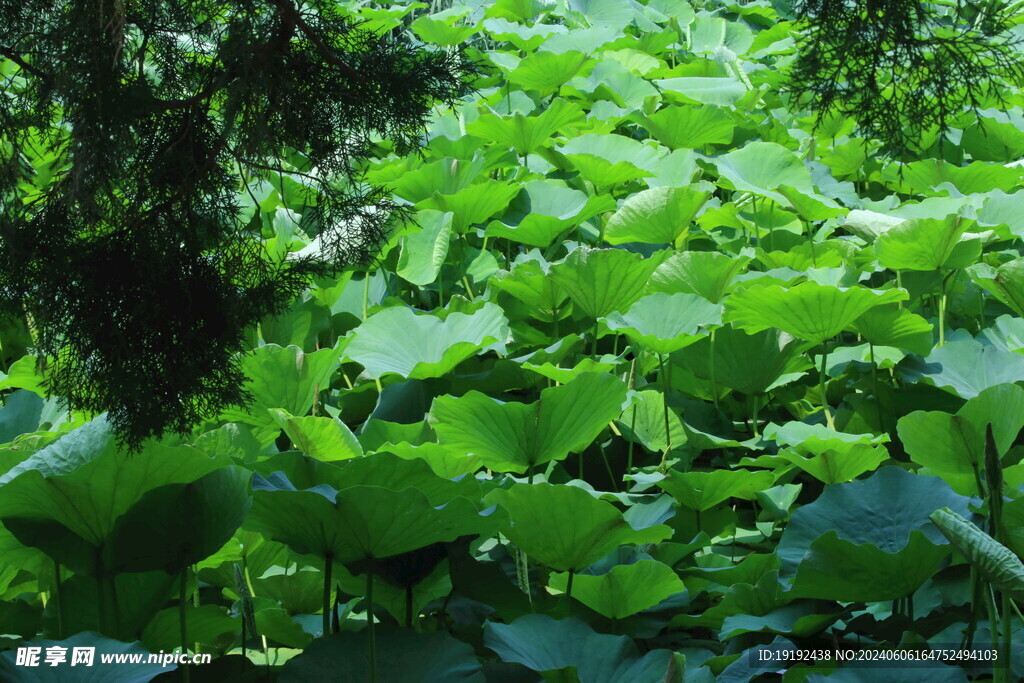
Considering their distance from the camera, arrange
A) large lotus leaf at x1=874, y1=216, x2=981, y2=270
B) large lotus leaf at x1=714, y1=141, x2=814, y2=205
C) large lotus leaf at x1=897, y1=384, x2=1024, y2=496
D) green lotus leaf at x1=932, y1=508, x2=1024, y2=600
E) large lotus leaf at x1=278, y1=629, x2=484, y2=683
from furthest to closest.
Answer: large lotus leaf at x1=714, y1=141, x2=814, y2=205 < large lotus leaf at x1=874, y1=216, x2=981, y2=270 < large lotus leaf at x1=897, y1=384, x2=1024, y2=496 < large lotus leaf at x1=278, y1=629, x2=484, y2=683 < green lotus leaf at x1=932, y1=508, x2=1024, y2=600

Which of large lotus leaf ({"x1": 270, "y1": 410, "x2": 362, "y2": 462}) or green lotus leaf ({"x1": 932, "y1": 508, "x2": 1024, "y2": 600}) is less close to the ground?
large lotus leaf ({"x1": 270, "y1": 410, "x2": 362, "y2": 462})

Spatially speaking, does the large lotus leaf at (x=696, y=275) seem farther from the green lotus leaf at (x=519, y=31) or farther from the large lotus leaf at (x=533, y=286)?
the green lotus leaf at (x=519, y=31)

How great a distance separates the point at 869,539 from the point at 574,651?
37 centimetres

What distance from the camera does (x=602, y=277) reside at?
63.5 inches

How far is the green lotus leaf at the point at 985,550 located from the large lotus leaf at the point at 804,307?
0.66 m

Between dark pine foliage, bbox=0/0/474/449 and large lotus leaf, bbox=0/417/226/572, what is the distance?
0.10 feet

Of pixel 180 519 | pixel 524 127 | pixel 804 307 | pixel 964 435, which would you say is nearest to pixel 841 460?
pixel 964 435

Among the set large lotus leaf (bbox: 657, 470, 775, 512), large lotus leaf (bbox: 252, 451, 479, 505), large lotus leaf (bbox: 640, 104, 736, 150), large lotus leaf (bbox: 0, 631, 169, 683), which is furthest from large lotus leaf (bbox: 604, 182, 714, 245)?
large lotus leaf (bbox: 0, 631, 169, 683)

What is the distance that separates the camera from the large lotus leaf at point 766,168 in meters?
2.15

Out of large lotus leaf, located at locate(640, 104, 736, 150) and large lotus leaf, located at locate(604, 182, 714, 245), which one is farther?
large lotus leaf, located at locate(640, 104, 736, 150)

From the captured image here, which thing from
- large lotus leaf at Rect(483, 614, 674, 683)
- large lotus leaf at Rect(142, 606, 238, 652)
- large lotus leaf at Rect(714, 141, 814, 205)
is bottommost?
large lotus leaf at Rect(483, 614, 674, 683)

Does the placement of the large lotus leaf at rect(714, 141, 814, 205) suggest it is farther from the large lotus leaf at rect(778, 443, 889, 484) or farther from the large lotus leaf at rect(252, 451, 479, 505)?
the large lotus leaf at rect(252, 451, 479, 505)

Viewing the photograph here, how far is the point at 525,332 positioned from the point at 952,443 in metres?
0.81

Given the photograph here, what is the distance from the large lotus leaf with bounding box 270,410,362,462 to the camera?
4.29 ft
